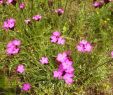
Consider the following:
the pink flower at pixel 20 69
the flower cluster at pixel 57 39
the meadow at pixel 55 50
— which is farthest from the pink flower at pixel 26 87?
the flower cluster at pixel 57 39

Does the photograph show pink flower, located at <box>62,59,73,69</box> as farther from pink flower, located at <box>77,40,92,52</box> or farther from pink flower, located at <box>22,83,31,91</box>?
pink flower, located at <box>22,83,31,91</box>

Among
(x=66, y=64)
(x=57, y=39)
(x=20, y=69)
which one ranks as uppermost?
(x=57, y=39)

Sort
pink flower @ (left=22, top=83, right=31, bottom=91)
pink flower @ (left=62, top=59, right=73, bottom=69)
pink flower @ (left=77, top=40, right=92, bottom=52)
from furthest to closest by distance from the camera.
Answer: pink flower @ (left=22, top=83, right=31, bottom=91)
pink flower @ (left=77, top=40, right=92, bottom=52)
pink flower @ (left=62, top=59, right=73, bottom=69)

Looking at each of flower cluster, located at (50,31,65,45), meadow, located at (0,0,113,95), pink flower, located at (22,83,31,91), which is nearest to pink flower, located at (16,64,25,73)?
meadow, located at (0,0,113,95)

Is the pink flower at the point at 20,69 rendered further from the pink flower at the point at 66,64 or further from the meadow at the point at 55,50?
the pink flower at the point at 66,64

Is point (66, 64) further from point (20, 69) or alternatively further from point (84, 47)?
point (20, 69)

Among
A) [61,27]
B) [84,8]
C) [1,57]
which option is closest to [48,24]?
[61,27]

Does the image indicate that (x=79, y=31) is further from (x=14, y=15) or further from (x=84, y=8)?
(x=14, y=15)

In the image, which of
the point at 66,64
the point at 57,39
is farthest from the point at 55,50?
the point at 66,64
